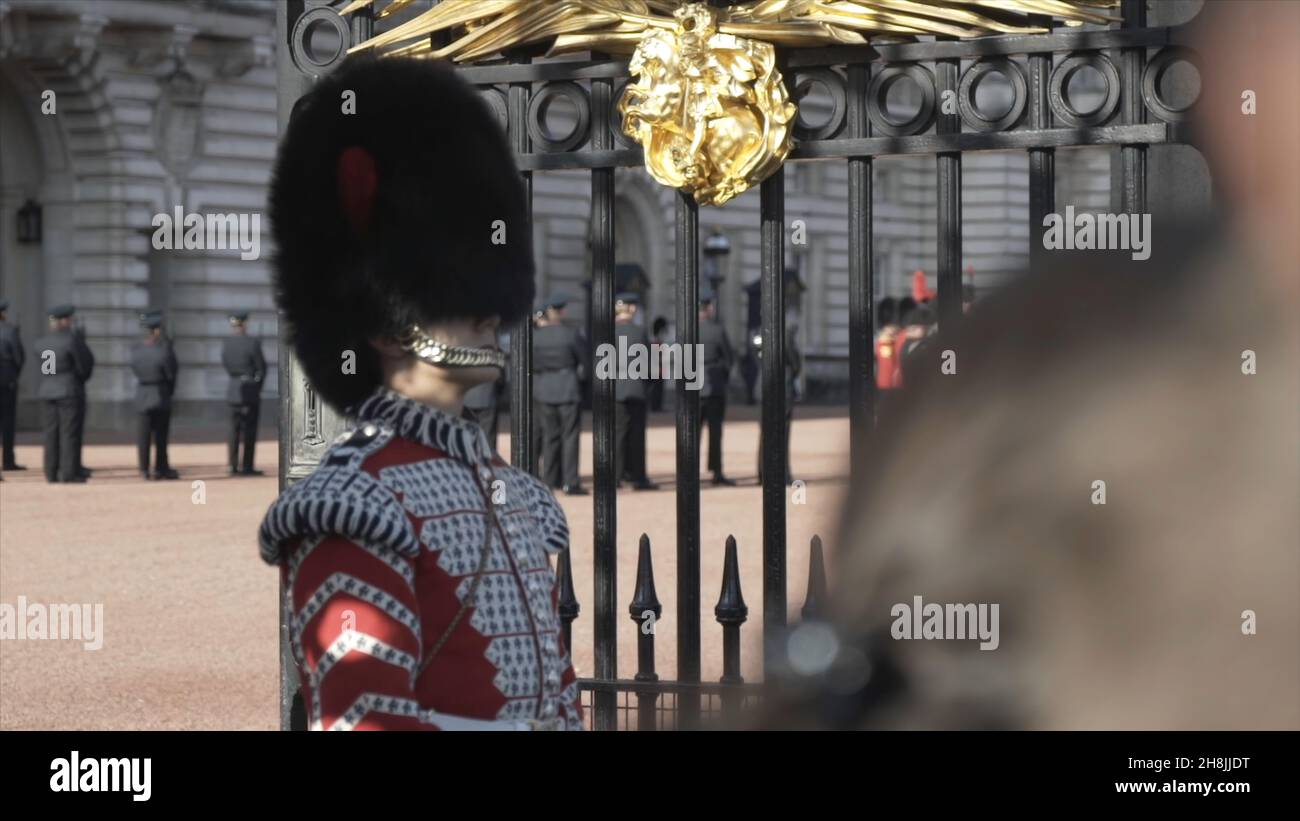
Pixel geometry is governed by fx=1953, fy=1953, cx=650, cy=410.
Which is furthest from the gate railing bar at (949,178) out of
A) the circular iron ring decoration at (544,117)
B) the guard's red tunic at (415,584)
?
the guard's red tunic at (415,584)

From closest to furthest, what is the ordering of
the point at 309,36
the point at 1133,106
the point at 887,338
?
the point at 1133,106, the point at 309,36, the point at 887,338

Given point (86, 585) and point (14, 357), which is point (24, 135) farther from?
point (86, 585)

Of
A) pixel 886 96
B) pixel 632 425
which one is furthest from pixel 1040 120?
pixel 632 425

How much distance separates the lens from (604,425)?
4109 millimetres

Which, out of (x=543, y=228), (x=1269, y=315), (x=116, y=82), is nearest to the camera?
(x=1269, y=315)

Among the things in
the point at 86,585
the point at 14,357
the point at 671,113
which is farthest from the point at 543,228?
the point at 671,113

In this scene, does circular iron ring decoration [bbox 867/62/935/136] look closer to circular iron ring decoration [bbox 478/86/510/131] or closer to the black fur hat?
circular iron ring decoration [bbox 478/86/510/131]

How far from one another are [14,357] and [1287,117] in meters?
18.8

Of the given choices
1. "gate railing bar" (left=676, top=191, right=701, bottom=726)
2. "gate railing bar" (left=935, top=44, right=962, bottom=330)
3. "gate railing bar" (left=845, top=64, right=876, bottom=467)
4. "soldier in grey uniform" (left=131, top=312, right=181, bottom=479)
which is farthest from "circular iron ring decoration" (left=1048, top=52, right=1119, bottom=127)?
"soldier in grey uniform" (left=131, top=312, right=181, bottom=479)

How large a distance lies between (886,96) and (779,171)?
0.26m

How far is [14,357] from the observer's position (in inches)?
725

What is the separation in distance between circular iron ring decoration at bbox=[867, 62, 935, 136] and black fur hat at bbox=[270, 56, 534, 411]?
60.5 inches

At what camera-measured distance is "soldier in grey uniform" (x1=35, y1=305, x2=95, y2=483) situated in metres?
16.4

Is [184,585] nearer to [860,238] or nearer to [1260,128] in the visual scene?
[860,238]
